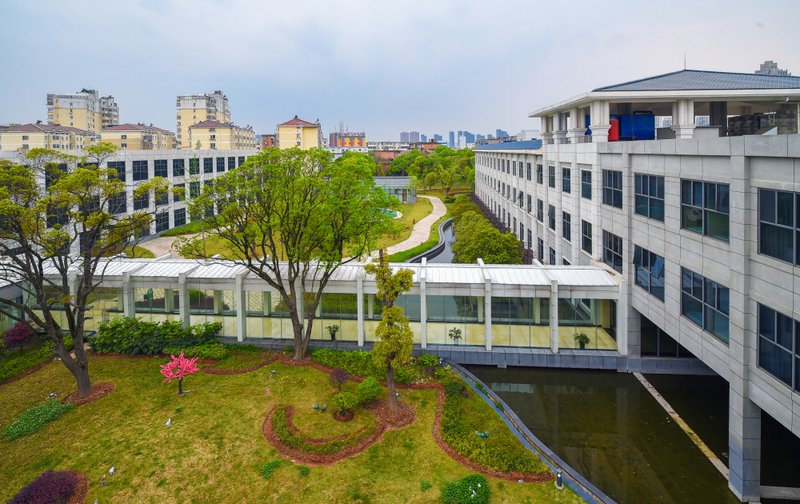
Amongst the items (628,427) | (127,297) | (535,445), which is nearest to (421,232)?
(127,297)

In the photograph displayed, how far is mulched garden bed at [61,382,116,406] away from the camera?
18.6 meters

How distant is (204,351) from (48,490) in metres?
9.47

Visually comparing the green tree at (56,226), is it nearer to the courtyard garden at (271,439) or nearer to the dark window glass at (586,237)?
the courtyard garden at (271,439)

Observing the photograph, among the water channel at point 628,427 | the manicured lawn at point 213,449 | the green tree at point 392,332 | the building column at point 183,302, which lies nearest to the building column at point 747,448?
the water channel at point 628,427

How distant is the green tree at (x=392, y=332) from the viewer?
16.7 meters

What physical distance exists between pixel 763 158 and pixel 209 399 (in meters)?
19.1

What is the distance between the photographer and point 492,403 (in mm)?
18453

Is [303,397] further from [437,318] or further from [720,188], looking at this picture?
[720,188]

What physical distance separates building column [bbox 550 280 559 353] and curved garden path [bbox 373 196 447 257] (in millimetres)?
21591

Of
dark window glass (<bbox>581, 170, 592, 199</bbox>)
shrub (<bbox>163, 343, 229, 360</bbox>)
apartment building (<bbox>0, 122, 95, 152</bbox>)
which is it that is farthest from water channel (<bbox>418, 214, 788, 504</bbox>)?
apartment building (<bbox>0, 122, 95, 152</bbox>)

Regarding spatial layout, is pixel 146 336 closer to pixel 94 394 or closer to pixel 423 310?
pixel 94 394

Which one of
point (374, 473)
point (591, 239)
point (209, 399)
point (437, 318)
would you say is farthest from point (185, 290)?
point (591, 239)

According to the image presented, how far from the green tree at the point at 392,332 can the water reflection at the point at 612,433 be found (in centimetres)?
547

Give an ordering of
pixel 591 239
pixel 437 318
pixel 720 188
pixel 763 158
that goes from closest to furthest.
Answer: pixel 763 158 → pixel 720 188 → pixel 437 318 → pixel 591 239
